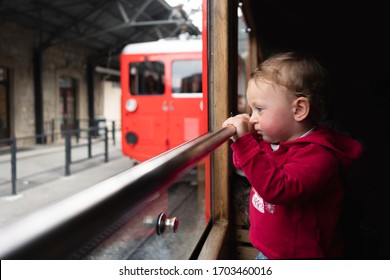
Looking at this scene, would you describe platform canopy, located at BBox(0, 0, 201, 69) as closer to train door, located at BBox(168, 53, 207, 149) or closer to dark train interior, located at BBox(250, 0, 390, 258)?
train door, located at BBox(168, 53, 207, 149)

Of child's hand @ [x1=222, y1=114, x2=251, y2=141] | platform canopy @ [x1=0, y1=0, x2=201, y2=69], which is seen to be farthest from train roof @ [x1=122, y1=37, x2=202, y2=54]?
child's hand @ [x1=222, y1=114, x2=251, y2=141]

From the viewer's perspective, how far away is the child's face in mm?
875

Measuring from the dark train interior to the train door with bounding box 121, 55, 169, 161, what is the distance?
2.22 meters

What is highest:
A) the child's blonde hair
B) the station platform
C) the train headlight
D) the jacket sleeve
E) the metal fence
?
the train headlight

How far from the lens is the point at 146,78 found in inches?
216

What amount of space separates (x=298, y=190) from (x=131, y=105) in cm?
491

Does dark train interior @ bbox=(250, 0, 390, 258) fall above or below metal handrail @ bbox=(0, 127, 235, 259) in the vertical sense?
above

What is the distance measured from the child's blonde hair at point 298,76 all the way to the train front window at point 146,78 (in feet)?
14.8

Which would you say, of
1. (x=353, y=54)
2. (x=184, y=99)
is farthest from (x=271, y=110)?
(x=184, y=99)

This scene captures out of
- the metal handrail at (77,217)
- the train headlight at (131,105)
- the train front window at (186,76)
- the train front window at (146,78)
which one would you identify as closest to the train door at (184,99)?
the train front window at (186,76)

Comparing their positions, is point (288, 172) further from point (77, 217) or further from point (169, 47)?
point (169, 47)

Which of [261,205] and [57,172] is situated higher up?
[261,205]

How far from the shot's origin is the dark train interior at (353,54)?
2.37m
